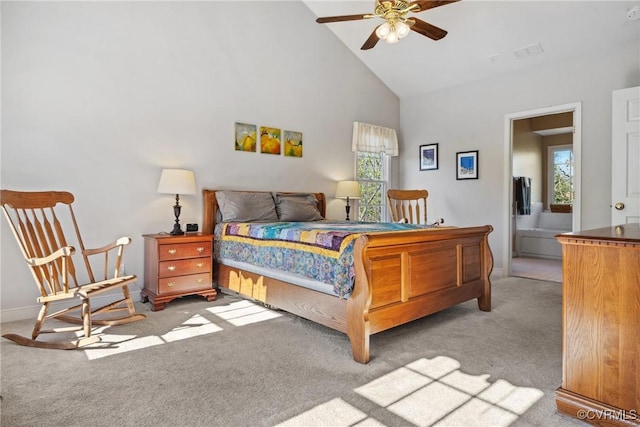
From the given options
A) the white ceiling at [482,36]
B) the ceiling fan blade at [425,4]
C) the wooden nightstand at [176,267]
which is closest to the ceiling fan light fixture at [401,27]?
the ceiling fan blade at [425,4]

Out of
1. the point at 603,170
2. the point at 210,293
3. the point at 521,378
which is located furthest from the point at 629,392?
the point at 603,170

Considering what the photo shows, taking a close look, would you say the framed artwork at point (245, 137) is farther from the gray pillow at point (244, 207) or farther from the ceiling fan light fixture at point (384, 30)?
the ceiling fan light fixture at point (384, 30)

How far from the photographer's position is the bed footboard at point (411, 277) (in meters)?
2.14

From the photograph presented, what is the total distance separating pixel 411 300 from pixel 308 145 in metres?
2.93

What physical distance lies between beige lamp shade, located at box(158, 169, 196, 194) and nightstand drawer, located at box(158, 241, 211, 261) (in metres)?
0.51

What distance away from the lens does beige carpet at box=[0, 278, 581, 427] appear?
63.2 inches

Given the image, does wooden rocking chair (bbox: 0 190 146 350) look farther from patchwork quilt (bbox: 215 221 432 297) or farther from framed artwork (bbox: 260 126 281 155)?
framed artwork (bbox: 260 126 281 155)

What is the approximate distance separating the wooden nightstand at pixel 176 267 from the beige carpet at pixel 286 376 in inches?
15.2

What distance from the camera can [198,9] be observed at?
154 inches

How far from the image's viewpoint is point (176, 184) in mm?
3457

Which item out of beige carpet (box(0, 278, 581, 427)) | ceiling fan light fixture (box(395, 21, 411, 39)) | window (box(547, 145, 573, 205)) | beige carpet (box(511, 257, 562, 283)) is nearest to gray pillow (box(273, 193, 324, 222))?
beige carpet (box(0, 278, 581, 427))

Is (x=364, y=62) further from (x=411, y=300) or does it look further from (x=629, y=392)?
(x=629, y=392)

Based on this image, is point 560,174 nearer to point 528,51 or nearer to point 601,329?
point 528,51

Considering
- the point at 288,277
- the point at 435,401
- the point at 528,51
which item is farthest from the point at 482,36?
the point at 435,401
